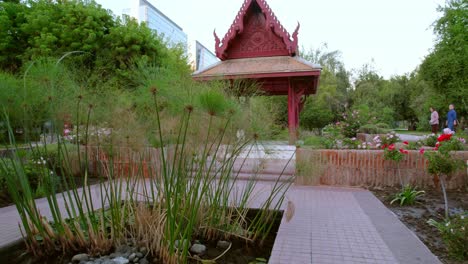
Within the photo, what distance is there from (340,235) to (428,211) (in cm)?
213

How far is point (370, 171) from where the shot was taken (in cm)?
690

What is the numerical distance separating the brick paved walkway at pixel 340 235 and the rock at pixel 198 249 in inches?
32.4

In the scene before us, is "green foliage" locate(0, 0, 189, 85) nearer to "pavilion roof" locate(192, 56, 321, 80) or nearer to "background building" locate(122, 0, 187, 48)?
"pavilion roof" locate(192, 56, 321, 80)

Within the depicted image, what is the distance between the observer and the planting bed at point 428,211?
143 inches

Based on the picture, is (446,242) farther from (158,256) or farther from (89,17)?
(89,17)

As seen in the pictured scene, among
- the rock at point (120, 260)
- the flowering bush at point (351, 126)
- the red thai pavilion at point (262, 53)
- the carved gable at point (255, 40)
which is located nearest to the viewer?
the rock at point (120, 260)

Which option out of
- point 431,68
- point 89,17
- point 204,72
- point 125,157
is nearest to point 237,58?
point 204,72

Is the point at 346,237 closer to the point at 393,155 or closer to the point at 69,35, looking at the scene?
the point at 393,155

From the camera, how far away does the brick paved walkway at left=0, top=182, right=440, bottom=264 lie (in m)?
3.24

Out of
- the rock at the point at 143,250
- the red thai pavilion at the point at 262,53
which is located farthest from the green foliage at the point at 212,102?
the red thai pavilion at the point at 262,53

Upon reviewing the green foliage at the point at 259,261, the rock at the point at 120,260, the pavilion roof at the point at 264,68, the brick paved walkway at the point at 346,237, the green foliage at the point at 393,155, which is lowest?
the green foliage at the point at 259,261

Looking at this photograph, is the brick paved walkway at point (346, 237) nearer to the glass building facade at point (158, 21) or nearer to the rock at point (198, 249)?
the rock at point (198, 249)

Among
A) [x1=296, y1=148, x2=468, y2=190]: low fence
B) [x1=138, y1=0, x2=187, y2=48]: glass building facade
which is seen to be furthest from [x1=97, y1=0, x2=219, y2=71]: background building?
[x1=296, y1=148, x2=468, y2=190]: low fence

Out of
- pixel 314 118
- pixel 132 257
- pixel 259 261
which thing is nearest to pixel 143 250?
pixel 132 257
